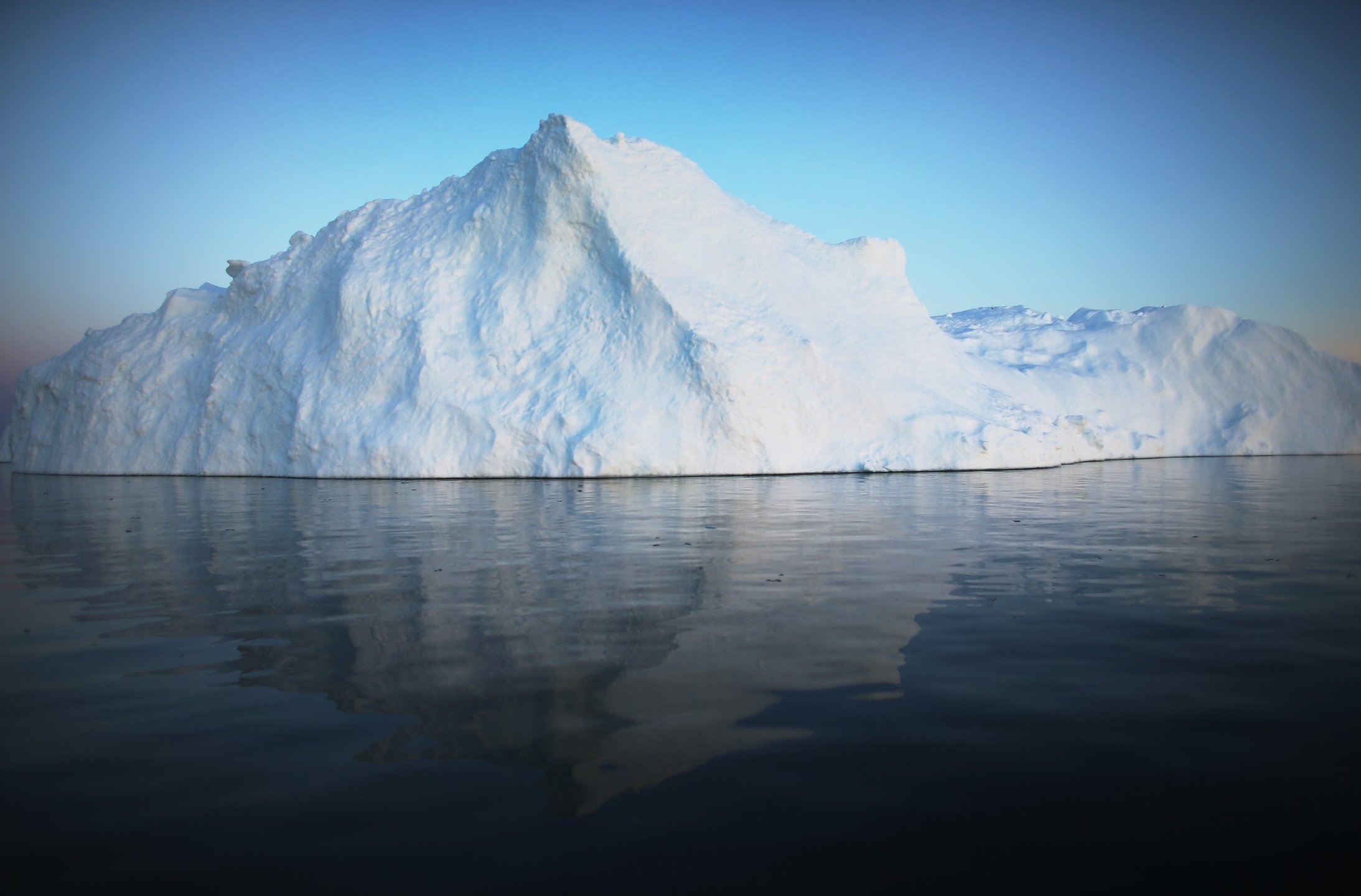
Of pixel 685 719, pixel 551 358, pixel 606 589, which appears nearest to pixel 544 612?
pixel 606 589

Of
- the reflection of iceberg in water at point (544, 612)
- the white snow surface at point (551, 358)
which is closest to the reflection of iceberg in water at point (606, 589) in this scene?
the reflection of iceberg in water at point (544, 612)

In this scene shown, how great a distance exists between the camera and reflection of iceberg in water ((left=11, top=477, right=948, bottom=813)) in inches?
131

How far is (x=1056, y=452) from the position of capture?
86.3 feet

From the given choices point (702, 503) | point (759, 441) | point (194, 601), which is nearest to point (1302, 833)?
point (194, 601)

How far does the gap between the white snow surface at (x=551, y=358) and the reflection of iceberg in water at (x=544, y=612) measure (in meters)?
11.0

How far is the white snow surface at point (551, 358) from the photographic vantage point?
23109 millimetres

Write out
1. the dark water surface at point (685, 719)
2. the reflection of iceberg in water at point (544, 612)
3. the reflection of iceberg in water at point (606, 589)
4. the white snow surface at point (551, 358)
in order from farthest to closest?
the white snow surface at point (551, 358) → the reflection of iceberg in water at point (606, 589) → the reflection of iceberg in water at point (544, 612) → the dark water surface at point (685, 719)

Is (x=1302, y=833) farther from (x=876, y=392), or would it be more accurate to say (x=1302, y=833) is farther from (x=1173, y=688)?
(x=876, y=392)

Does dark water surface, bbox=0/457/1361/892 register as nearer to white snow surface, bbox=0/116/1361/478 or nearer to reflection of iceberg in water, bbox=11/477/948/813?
reflection of iceberg in water, bbox=11/477/948/813

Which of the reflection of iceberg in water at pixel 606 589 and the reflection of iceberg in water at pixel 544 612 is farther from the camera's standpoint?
the reflection of iceberg in water at pixel 606 589

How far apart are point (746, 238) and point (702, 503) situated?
57.5 ft

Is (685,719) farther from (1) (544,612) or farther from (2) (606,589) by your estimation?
(2) (606,589)

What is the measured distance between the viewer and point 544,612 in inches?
213

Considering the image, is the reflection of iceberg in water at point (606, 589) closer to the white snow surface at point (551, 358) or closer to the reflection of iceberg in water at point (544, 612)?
the reflection of iceberg in water at point (544, 612)
